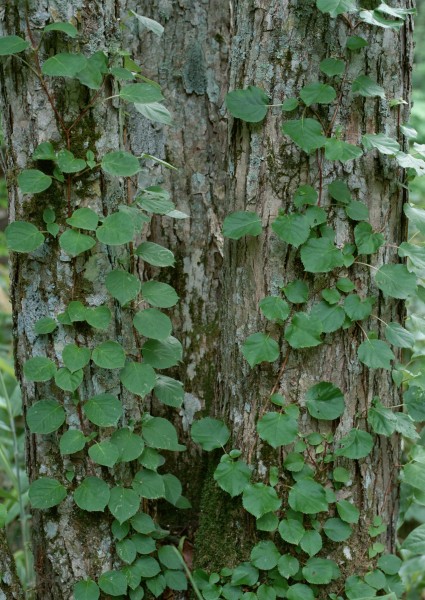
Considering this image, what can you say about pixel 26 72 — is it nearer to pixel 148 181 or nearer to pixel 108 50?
pixel 108 50

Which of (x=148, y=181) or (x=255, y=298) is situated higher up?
(x=148, y=181)

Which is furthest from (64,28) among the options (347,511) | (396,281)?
(347,511)

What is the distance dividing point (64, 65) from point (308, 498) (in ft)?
4.50

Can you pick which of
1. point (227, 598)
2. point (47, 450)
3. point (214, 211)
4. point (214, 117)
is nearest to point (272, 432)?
point (227, 598)

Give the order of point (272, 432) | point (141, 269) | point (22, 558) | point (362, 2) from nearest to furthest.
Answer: point (362, 2)
point (272, 432)
point (141, 269)
point (22, 558)

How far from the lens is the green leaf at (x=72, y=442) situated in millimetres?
1725

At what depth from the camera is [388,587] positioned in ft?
6.04

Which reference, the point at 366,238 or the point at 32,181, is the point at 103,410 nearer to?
the point at 32,181

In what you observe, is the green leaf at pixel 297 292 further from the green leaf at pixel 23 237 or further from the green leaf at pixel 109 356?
the green leaf at pixel 23 237

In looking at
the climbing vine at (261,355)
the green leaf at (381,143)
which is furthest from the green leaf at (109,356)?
the green leaf at (381,143)

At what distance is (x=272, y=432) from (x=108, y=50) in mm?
1186

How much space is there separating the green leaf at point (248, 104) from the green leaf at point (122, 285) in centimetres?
55

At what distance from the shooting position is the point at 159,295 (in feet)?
5.74

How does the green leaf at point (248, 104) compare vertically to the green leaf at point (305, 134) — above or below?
above
